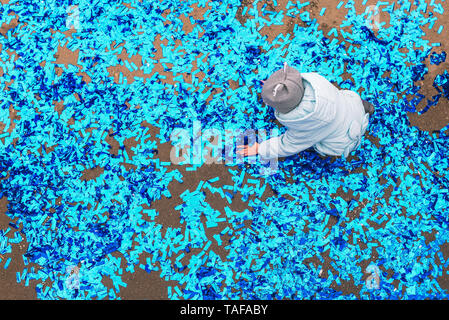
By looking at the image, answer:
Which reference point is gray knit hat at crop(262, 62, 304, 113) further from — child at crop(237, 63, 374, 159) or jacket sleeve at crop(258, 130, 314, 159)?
jacket sleeve at crop(258, 130, 314, 159)

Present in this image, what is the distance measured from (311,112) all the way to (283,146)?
1.65 feet

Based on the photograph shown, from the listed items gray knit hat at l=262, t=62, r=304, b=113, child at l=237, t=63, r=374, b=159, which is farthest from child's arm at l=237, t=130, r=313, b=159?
gray knit hat at l=262, t=62, r=304, b=113

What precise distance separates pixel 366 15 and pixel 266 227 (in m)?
1.77

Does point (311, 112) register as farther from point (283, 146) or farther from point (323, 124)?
point (283, 146)

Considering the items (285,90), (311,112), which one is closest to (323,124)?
(311,112)

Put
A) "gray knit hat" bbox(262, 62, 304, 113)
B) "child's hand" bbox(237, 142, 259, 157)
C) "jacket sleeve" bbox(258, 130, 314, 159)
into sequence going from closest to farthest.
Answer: "gray knit hat" bbox(262, 62, 304, 113) < "jacket sleeve" bbox(258, 130, 314, 159) < "child's hand" bbox(237, 142, 259, 157)

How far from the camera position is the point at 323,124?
1868mm

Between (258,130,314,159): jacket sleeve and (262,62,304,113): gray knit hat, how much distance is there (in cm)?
33

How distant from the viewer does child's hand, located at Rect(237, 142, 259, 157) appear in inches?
101

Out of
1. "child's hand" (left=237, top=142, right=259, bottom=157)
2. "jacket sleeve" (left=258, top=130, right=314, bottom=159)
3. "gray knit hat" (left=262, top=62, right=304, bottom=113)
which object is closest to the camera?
"gray knit hat" (left=262, top=62, right=304, bottom=113)

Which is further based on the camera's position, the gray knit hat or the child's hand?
the child's hand

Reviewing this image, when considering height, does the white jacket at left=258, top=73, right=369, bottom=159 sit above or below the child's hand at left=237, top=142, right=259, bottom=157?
below
